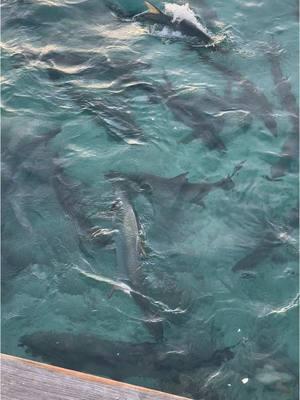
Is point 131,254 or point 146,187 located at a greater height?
point 146,187

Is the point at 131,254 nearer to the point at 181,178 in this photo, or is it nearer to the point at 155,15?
the point at 181,178

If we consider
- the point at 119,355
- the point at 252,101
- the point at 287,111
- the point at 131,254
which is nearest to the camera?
the point at 119,355

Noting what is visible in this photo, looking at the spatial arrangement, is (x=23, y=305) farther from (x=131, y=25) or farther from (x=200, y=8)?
(x=200, y=8)

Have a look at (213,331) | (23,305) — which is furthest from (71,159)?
(213,331)

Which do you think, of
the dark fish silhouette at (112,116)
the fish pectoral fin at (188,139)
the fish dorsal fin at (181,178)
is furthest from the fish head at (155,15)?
the fish dorsal fin at (181,178)

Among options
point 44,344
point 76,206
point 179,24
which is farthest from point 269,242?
point 179,24

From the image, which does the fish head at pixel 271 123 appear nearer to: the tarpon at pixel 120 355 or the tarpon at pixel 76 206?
the tarpon at pixel 76 206
